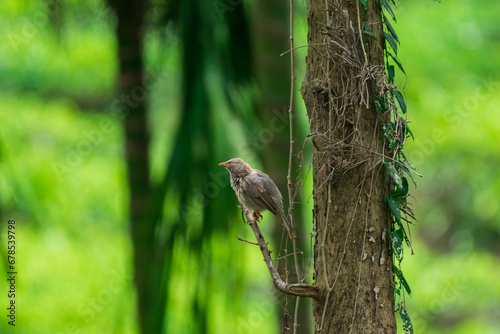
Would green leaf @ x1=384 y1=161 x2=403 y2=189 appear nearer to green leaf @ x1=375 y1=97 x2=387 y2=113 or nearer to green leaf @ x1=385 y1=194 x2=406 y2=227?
green leaf @ x1=385 y1=194 x2=406 y2=227

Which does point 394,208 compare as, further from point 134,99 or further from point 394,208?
point 134,99

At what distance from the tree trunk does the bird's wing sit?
2.47 ft

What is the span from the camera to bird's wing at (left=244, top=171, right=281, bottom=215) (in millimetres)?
2918

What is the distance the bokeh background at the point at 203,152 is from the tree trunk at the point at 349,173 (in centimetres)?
147

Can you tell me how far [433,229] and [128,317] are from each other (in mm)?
4811

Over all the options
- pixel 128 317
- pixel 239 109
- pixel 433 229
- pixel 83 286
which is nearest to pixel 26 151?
pixel 83 286

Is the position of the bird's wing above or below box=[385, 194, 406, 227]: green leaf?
above

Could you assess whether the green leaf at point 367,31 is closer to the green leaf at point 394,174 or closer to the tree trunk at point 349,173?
the tree trunk at point 349,173

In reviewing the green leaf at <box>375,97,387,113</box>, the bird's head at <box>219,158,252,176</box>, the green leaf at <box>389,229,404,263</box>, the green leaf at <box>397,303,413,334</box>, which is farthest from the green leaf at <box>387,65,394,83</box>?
the bird's head at <box>219,158,252,176</box>

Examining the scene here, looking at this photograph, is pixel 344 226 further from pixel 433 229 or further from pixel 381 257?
pixel 433 229

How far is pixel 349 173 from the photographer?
2.11 meters


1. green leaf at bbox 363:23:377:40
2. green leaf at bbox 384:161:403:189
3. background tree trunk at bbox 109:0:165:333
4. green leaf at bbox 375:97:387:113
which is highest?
background tree trunk at bbox 109:0:165:333

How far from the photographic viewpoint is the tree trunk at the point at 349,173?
2.04 m

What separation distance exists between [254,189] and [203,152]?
0.76m
